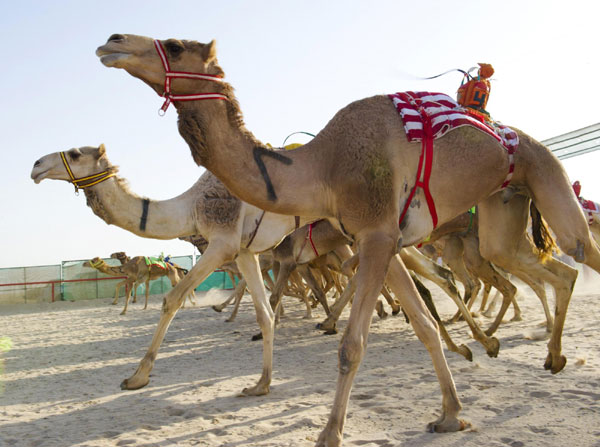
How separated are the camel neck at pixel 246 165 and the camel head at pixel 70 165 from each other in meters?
3.06

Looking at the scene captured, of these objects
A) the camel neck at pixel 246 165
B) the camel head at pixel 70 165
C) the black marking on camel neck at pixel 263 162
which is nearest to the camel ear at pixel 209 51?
the camel neck at pixel 246 165

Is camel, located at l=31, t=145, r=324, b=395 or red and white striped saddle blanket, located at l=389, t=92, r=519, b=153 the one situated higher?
red and white striped saddle blanket, located at l=389, t=92, r=519, b=153

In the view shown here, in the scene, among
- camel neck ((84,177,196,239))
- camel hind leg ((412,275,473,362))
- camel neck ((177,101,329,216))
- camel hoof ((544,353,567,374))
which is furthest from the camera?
camel neck ((84,177,196,239))

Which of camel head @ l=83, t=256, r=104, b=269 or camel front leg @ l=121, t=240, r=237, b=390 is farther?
camel head @ l=83, t=256, r=104, b=269

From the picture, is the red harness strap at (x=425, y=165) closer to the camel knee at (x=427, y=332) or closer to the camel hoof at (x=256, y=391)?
the camel knee at (x=427, y=332)

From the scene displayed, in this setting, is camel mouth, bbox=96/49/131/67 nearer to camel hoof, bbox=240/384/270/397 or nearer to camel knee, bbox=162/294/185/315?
camel knee, bbox=162/294/185/315

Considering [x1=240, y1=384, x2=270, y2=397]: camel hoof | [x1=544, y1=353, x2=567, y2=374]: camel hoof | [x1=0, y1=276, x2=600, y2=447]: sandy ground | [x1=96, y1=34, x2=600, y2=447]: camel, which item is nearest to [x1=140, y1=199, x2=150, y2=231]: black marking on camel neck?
[x1=0, y1=276, x2=600, y2=447]: sandy ground

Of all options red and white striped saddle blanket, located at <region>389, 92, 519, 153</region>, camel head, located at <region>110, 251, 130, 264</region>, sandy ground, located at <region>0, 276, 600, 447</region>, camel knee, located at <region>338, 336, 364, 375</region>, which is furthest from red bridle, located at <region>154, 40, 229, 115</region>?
camel head, located at <region>110, 251, 130, 264</region>

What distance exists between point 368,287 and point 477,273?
633 cm

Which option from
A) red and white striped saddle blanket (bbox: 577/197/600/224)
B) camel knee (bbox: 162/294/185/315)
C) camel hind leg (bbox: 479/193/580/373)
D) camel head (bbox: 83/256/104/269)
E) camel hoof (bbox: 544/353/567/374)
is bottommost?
camel head (bbox: 83/256/104/269)

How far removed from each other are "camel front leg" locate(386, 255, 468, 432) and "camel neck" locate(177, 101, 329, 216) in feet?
2.64

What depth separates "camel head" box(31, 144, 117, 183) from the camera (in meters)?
6.02

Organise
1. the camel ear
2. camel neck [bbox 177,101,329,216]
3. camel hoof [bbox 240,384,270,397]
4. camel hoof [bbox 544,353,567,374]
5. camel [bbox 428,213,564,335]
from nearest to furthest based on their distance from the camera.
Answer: camel neck [bbox 177,101,329,216] < the camel ear < camel hoof [bbox 544,353,567,374] < camel hoof [bbox 240,384,270,397] < camel [bbox 428,213,564,335]

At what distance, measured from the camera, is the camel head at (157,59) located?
3.34m
